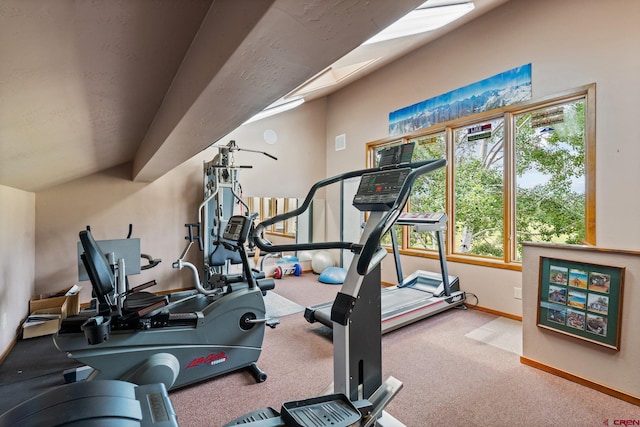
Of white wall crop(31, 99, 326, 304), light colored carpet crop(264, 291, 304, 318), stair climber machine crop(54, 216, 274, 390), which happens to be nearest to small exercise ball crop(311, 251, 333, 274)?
white wall crop(31, 99, 326, 304)

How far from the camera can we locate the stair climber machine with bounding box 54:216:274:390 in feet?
6.03

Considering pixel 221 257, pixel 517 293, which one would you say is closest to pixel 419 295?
pixel 517 293

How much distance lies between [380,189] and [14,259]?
11.7 feet

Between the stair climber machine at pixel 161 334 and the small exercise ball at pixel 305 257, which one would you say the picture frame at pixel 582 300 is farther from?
the small exercise ball at pixel 305 257

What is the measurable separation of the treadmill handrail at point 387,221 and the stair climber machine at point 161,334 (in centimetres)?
105

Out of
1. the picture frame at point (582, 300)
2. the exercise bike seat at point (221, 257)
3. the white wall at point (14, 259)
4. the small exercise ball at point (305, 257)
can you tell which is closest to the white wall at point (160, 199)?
the white wall at point (14, 259)

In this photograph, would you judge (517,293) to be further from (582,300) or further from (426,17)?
(426,17)

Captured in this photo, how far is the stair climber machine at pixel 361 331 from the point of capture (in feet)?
4.39

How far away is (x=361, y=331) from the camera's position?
1.58 meters

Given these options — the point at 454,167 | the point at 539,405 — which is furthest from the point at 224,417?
the point at 454,167

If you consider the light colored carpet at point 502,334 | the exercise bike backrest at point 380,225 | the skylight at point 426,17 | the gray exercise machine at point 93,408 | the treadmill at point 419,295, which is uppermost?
the skylight at point 426,17

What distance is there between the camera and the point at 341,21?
774 millimetres

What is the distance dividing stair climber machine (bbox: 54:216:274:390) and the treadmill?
35.9 inches

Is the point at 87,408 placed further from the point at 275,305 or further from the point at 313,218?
the point at 313,218
